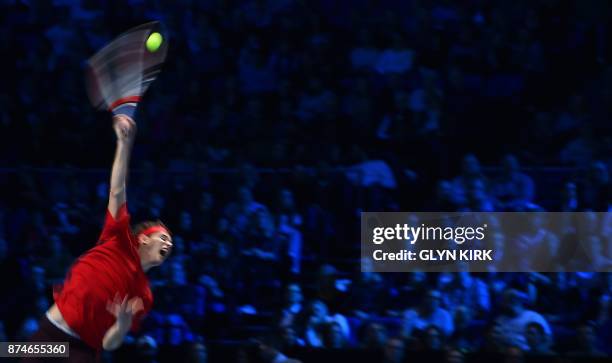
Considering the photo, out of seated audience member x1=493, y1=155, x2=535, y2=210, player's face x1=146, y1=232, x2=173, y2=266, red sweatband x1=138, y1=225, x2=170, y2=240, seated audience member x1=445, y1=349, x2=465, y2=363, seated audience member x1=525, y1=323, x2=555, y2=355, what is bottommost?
seated audience member x1=445, y1=349, x2=465, y2=363

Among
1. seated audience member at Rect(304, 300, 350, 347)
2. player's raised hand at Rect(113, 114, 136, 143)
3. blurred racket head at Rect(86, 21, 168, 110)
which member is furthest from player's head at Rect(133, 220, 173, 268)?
seated audience member at Rect(304, 300, 350, 347)

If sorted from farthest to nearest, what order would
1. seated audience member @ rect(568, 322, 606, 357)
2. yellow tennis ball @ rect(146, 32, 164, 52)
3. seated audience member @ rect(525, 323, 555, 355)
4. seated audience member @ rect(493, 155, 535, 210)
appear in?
seated audience member @ rect(493, 155, 535, 210) → seated audience member @ rect(525, 323, 555, 355) → seated audience member @ rect(568, 322, 606, 357) → yellow tennis ball @ rect(146, 32, 164, 52)

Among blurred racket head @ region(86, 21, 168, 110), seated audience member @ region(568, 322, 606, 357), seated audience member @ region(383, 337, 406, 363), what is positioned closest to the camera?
blurred racket head @ region(86, 21, 168, 110)

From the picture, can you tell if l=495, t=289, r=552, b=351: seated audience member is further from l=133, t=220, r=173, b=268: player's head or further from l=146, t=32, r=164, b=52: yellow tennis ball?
l=146, t=32, r=164, b=52: yellow tennis ball

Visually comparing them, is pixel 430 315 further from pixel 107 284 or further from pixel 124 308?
pixel 124 308

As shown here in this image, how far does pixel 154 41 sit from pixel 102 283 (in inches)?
56.5

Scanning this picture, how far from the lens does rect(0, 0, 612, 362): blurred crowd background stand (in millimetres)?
10430

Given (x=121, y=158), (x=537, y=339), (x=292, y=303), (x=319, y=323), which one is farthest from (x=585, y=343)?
(x=121, y=158)

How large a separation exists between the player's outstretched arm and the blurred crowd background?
129 inches

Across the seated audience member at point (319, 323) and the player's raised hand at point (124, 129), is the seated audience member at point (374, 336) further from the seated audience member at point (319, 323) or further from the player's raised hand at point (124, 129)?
the player's raised hand at point (124, 129)

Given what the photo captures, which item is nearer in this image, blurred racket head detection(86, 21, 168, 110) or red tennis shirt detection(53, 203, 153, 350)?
red tennis shirt detection(53, 203, 153, 350)

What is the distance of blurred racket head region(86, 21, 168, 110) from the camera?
22.6 feet

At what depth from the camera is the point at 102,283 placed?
6.50 meters

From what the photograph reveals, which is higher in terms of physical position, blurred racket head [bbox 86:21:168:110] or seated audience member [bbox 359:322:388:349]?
blurred racket head [bbox 86:21:168:110]
